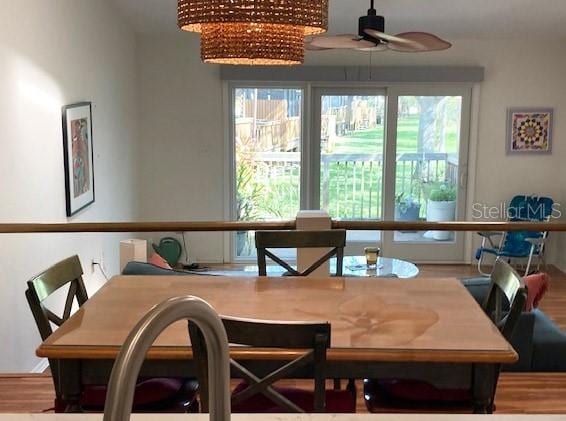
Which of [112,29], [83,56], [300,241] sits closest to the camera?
[300,241]

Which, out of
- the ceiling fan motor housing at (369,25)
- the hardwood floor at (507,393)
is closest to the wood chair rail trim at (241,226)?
the hardwood floor at (507,393)

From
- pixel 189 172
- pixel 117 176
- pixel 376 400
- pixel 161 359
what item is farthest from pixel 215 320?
pixel 189 172

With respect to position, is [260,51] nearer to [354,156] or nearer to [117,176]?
[117,176]

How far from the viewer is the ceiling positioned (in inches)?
235

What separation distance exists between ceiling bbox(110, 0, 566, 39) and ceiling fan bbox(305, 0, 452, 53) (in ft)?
5.66

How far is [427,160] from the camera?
7.22m

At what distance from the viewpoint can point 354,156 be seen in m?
7.23

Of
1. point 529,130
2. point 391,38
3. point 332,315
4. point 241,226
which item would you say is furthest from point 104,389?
point 529,130

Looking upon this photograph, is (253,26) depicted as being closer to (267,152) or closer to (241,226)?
(241,226)

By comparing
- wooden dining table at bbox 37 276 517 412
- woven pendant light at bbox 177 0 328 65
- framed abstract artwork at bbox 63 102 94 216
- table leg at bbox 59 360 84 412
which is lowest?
table leg at bbox 59 360 84 412

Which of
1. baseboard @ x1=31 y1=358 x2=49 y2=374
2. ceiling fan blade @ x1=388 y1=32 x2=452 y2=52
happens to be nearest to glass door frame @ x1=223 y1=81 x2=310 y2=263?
ceiling fan blade @ x1=388 y1=32 x2=452 y2=52

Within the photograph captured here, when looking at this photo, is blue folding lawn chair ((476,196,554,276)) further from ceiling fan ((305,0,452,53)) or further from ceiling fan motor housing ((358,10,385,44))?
ceiling fan motor housing ((358,10,385,44))

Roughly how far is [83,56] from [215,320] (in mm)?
4800

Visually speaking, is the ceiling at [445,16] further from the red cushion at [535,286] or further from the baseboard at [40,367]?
the baseboard at [40,367]
